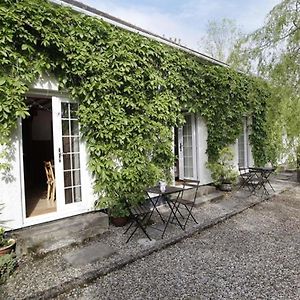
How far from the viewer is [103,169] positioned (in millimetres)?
4578

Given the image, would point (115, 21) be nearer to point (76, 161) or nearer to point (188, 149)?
point (76, 161)

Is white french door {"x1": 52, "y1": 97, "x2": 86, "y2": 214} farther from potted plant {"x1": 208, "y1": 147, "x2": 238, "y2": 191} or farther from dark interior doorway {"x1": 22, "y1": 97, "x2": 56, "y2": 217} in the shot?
potted plant {"x1": 208, "y1": 147, "x2": 238, "y2": 191}

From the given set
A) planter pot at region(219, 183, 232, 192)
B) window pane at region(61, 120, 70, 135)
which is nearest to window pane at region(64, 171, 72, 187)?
window pane at region(61, 120, 70, 135)

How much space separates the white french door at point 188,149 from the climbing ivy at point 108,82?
0.66 m

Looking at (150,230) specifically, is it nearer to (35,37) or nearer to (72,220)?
(72,220)

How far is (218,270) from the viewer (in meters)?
3.17

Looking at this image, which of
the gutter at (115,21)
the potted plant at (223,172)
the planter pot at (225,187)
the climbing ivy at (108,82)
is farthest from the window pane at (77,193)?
the planter pot at (225,187)

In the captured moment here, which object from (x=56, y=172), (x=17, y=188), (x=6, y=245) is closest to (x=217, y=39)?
(x=56, y=172)

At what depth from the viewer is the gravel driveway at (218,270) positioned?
2715 millimetres

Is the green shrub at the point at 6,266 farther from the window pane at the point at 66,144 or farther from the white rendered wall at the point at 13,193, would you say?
the window pane at the point at 66,144

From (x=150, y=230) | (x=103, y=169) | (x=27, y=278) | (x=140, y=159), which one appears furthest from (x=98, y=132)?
(x=27, y=278)

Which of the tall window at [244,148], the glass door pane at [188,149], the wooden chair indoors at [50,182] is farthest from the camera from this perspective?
the tall window at [244,148]

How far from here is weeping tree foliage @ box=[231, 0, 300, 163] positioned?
428 centimetres

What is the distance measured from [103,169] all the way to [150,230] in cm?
138
